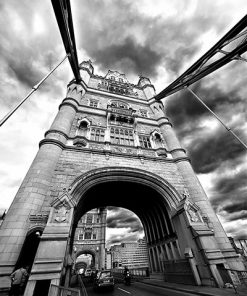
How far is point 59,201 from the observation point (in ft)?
27.6

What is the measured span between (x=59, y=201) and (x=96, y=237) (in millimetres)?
39520

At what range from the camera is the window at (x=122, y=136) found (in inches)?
605

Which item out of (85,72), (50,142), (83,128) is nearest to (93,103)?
(83,128)

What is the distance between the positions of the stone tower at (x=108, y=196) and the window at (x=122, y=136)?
4.3 inches

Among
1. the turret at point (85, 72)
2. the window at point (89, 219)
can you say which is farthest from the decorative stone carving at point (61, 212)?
the window at point (89, 219)

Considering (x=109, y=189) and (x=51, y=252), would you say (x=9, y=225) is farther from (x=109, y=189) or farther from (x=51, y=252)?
(x=109, y=189)

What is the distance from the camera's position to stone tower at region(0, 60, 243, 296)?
23.8ft

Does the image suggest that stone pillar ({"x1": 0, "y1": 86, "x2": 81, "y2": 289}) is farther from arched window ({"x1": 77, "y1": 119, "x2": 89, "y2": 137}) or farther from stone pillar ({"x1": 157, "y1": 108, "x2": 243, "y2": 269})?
stone pillar ({"x1": 157, "y1": 108, "x2": 243, "y2": 269})

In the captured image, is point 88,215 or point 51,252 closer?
point 51,252

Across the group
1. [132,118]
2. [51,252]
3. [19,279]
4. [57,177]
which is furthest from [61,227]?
[132,118]

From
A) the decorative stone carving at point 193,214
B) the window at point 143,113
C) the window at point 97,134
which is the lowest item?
the decorative stone carving at point 193,214

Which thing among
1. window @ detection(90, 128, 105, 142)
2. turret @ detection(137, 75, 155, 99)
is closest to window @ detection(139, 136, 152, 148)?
window @ detection(90, 128, 105, 142)

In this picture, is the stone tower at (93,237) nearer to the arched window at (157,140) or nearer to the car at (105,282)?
the car at (105,282)

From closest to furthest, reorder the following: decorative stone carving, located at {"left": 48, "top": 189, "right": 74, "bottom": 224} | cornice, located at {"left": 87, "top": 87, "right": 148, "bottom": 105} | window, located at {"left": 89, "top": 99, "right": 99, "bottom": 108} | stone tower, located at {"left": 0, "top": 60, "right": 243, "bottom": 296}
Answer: stone tower, located at {"left": 0, "top": 60, "right": 243, "bottom": 296}
decorative stone carving, located at {"left": 48, "top": 189, "right": 74, "bottom": 224}
window, located at {"left": 89, "top": 99, "right": 99, "bottom": 108}
cornice, located at {"left": 87, "top": 87, "right": 148, "bottom": 105}
